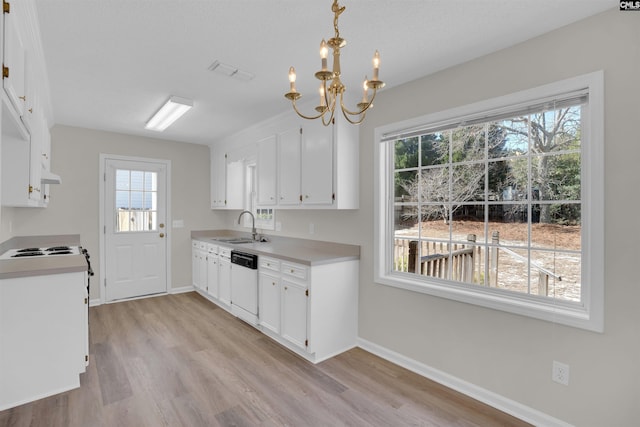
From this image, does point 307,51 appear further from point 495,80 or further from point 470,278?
point 470,278

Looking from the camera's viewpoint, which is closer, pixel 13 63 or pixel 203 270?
pixel 13 63

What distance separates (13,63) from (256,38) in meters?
1.28

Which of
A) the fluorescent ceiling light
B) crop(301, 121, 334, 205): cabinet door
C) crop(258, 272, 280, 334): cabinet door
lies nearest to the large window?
crop(301, 121, 334, 205): cabinet door

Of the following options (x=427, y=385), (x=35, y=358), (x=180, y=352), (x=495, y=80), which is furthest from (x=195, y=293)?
(x=495, y=80)

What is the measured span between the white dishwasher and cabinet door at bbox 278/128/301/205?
2.43 feet

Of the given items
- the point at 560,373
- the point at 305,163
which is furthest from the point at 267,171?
the point at 560,373

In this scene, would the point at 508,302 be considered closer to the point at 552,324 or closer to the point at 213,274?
the point at 552,324

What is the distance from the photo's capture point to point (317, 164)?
3.24m

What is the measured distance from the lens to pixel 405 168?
297cm

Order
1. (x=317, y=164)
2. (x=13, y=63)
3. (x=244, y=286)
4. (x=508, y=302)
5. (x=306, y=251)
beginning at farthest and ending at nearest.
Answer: (x=244, y=286), (x=306, y=251), (x=317, y=164), (x=508, y=302), (x=13, y=63)

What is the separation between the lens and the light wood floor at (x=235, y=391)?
7.02 ft

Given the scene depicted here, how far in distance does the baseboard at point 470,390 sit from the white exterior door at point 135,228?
11.6 ft

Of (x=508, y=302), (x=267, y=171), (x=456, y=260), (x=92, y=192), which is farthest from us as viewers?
(x=92, y=192)

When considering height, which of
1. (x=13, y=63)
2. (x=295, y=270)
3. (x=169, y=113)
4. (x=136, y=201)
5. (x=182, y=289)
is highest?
(x=169, y=113)
